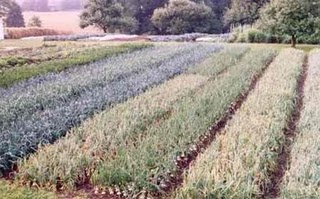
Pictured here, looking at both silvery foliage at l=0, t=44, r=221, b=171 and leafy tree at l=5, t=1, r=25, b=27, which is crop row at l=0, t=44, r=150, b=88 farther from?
leafy tree at l=5, t=1, r=25, b=27

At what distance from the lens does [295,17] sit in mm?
28094

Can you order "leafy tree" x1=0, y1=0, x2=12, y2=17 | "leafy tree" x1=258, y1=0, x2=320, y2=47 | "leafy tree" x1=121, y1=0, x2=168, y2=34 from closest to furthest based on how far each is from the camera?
"leafy tree" x1=258, y1=0, x2=320, y2=47, "leafy tree" x1=0, y1=0, x2=12, y2=17, "leafy tree" x1=121, y1=0, x2=168, y2=34

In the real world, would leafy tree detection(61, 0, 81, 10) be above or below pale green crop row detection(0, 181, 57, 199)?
above

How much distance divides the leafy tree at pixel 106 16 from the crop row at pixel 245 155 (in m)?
43.1

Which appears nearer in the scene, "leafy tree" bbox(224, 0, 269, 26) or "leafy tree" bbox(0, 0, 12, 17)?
"leafy tree" bbox(224, 0, 269, 26)

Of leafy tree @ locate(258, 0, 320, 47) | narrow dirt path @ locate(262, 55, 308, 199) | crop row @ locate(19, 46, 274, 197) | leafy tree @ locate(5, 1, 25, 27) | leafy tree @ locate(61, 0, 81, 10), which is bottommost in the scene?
narrow dirt path @ locate(262, 55, 308, 199)

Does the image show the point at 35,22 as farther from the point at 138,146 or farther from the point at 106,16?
the point at 138,146

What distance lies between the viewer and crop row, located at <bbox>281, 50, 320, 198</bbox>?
5.29 m

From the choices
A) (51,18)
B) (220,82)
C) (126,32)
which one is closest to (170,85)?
(220,82)

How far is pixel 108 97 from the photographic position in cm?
1059

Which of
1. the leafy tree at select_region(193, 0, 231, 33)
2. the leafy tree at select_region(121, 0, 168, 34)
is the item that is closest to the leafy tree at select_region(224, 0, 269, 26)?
the leafy tree at select_region(193, 0, 231, 33)

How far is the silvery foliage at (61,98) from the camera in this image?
23.9 ft

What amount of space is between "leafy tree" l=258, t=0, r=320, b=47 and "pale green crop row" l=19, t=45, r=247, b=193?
A: 18.7 m

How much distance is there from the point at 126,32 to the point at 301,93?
43.3 meters
